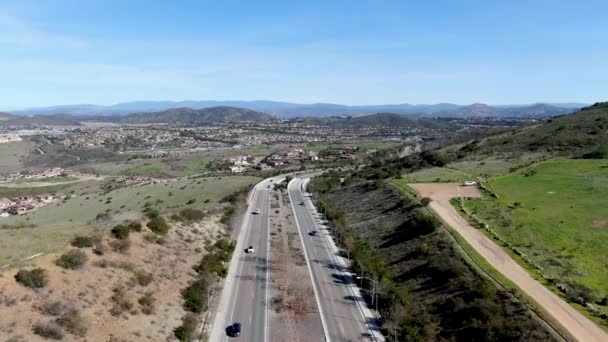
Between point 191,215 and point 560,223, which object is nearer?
point 560,223

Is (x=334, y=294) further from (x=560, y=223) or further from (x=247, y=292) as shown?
(x=560, y=223)

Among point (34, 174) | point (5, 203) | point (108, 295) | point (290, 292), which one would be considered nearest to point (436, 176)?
point (290, 292)

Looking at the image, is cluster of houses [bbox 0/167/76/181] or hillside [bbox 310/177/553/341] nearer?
hillside [bbox 310/177/553/341]

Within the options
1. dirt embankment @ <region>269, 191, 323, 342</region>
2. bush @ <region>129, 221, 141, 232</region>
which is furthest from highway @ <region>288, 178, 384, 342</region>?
bush @ <region>129, 221, 141, 232</region>

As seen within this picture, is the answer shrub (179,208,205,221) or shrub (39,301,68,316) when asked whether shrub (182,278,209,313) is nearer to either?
shrub (39,301,68,316)

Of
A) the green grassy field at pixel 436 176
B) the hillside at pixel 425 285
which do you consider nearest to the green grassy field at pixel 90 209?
the hillside at pixel 425 285

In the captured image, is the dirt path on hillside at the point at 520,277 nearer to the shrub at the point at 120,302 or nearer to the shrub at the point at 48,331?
the shrub at the point at 120,302

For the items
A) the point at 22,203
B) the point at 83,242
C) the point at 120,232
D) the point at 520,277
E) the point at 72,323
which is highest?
the point at 83,242
